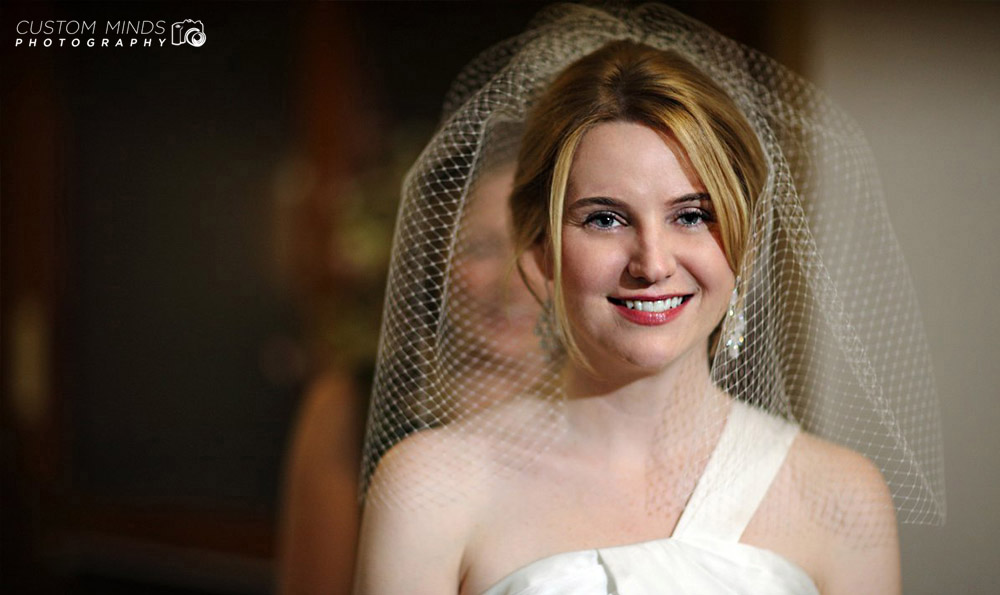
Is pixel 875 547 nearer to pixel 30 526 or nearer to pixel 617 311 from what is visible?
pixel 617 311

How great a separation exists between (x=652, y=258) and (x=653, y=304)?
0.21 ft

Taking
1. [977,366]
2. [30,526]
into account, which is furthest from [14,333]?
[977,366]

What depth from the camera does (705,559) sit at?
3.33ft

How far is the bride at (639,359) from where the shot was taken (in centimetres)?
97

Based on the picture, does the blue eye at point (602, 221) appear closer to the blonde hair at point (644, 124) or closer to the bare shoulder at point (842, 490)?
the blonde hair at point (644, 124)

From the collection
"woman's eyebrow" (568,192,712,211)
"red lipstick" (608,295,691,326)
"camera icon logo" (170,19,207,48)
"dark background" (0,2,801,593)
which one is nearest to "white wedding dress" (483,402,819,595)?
"red lipstick" (608,295,691,326)

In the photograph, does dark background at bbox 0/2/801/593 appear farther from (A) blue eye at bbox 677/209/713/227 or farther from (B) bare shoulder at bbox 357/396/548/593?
(A) blue eye at bbox 677/209/713/227

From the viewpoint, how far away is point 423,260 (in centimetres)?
129

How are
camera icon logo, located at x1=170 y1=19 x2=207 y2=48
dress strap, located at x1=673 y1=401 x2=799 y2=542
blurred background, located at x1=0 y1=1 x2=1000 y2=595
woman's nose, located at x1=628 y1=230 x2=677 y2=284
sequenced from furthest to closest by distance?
1. blurred background, located at x1=0 y1=1 x2=1000 y2=595
2. camera icon logo, located at x1=170 y1=19 x2=207 y2=48
3. dress strap, located at x1=673 y1=401 x2=799 y2=542
4. woman's nose, located at x1=628 y1=230 x2=677 y2=284

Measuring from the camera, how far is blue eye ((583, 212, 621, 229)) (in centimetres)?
97

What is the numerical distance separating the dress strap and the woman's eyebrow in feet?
1.03

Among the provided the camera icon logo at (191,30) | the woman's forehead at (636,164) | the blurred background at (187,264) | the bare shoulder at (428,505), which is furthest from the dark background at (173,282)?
the woman's forehead at (636,164)

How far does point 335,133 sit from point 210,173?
45 centimetres

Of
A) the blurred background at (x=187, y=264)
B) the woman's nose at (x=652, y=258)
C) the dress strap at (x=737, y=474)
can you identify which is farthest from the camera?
Answer: the blurred background at (x=187, y=264)
